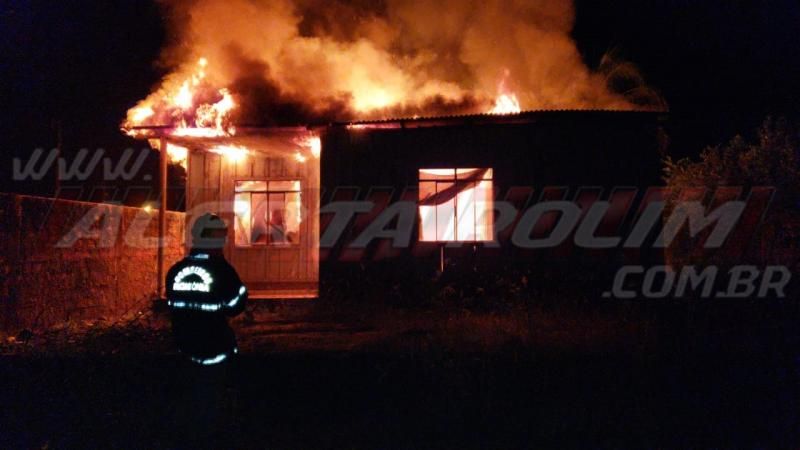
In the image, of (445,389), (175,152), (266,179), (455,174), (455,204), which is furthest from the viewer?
(266,179)

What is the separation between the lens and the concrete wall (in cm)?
805

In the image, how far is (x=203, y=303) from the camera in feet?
14.3

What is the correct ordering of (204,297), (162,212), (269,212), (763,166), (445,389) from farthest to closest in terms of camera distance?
(269,212) → (162,212) → (763,166) → (445,389) → (204,297)

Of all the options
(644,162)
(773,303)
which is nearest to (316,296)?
(644,162)

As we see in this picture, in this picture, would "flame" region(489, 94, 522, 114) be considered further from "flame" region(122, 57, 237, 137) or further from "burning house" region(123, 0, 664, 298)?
"flame" region(122, 57, 237, 137)

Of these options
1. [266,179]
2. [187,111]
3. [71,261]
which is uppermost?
[187,111]

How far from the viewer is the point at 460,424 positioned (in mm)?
5305

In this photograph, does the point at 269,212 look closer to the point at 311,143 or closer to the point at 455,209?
the point at 311,143

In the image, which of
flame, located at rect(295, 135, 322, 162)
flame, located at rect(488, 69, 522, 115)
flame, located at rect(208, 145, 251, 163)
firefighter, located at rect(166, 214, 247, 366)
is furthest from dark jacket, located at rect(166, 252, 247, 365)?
flame, located at rect(208, 145, 251, 163)

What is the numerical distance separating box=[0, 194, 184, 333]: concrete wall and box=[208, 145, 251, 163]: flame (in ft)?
6.18

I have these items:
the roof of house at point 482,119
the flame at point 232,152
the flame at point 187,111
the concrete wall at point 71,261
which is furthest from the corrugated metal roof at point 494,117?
the concrete wall at point 71,261

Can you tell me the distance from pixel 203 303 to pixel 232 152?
9.21m

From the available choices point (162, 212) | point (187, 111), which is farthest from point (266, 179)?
point (187, 111)

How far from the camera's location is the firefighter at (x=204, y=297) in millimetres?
4379
